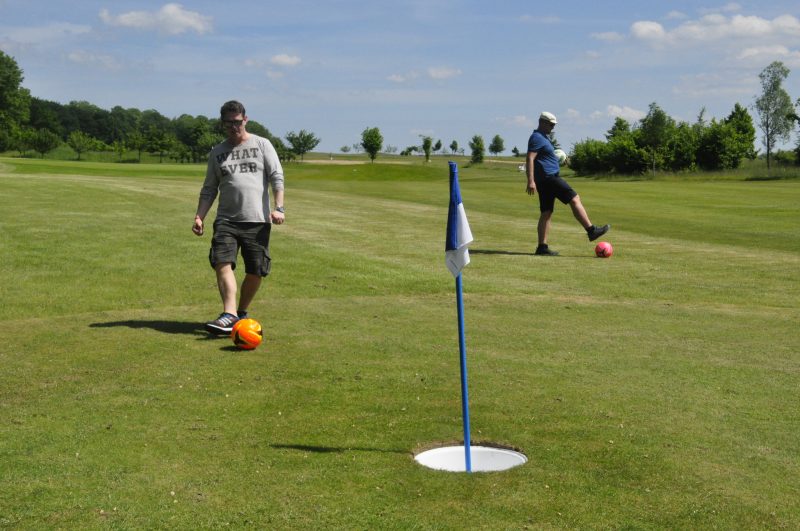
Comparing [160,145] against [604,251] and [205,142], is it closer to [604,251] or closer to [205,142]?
[205,142]

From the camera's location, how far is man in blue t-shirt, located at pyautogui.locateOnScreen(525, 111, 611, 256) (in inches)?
674

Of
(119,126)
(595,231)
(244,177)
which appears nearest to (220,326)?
(244,177)

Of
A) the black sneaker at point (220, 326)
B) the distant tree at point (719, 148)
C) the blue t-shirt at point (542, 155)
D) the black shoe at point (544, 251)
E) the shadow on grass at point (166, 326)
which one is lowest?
the shadow on grass at point (166, 326)

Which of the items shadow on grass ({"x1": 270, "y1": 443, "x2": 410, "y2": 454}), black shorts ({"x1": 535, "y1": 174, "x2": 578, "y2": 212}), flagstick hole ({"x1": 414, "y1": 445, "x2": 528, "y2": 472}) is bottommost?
flagstick hole ({"x1": 414, "y1": 445, "x2": 528, "y2": 472})

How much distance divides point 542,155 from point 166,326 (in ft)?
31.4

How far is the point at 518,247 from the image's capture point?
18391 millimetres

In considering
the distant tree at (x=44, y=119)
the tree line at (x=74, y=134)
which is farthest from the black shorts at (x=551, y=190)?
the distant tree at (x=44, y=119)

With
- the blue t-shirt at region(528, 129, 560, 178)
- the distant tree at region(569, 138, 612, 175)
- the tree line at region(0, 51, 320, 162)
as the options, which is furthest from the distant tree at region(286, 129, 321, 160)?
the blue t-shirt at region(528, 129, 560, 178)

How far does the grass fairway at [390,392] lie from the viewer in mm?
5113

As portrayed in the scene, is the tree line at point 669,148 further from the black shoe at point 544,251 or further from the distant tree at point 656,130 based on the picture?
the black shoe at point 544,251

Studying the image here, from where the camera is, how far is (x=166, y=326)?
10047 mm

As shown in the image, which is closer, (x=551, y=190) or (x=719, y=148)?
(x=551, y=190)

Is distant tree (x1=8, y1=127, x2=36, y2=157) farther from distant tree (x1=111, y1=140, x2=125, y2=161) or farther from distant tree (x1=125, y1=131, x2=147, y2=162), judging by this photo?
distant tree (x1=125, y1=131, x2=147, y2=162)

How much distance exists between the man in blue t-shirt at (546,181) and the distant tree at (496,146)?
5767 inches
